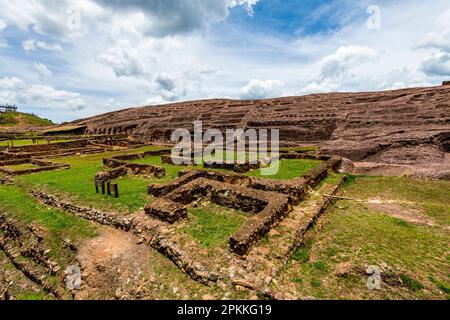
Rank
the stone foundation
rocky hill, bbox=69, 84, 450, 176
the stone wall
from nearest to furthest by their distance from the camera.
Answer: the stone wall → the stone foundation → rocky hill, bbox=69, 84, 450, 176

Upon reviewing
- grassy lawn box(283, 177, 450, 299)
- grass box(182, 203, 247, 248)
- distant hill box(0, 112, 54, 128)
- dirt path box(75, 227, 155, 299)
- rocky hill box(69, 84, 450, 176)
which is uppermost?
distant hill box(0, 112, 54, 128)

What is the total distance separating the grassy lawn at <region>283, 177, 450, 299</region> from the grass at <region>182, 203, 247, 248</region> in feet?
6.85

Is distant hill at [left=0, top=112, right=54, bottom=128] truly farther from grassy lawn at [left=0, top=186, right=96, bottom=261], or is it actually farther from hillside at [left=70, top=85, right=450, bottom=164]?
grassy lawn at [left=0, top=186, right=96, bottom=261]

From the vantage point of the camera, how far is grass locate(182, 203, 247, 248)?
7.22m

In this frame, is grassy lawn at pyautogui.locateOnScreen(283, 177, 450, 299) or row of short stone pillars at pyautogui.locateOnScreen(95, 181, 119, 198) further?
row of short stone pillars at pyautogui.locateOnScreen(95, 181, 119, 198)

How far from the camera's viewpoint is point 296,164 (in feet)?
55.0

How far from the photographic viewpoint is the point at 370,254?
21.3ft

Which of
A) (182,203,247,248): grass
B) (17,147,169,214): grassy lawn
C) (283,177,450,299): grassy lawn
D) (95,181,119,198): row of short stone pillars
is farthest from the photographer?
(95,181,119,198): row of short stone pillars

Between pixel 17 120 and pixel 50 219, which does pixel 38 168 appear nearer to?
pixel 50 219

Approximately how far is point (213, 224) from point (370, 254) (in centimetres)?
458

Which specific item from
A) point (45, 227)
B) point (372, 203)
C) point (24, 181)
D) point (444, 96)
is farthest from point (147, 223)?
point (444, 96)

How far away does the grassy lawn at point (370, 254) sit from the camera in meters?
5.31

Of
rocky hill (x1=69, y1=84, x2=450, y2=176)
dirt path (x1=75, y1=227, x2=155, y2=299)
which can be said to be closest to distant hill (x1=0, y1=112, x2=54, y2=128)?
rocky hill (x1=69, y1=84, x2=450, y2=176)

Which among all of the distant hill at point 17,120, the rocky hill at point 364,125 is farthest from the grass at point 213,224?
the distant hill at point 17,120
